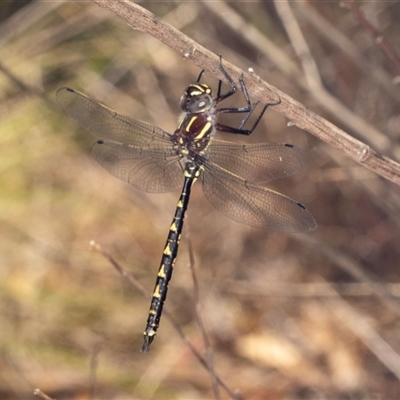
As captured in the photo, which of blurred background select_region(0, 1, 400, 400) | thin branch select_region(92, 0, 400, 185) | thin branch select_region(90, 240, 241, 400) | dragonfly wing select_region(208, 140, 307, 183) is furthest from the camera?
blurred background select_region(0, 1, 400, 400)

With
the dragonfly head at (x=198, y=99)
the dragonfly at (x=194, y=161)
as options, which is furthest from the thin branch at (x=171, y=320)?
the dragonfly head at (x=198, y=99)

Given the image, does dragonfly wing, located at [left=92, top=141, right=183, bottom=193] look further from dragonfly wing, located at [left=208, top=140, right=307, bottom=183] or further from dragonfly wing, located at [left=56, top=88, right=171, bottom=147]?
dragonfly wing, located at [left=208, top=140, right=307, bottom=183]

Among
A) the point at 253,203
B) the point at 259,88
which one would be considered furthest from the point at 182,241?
the point at 259,88

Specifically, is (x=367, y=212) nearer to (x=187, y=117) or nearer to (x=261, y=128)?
(x=261, y=128)

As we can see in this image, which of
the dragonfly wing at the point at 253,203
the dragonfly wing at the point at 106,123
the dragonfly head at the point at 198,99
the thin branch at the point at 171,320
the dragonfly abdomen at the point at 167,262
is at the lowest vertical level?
the thin branch at the point at 171,320

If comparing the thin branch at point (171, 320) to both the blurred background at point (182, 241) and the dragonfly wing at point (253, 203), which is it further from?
the blurred background at point (182, 241)

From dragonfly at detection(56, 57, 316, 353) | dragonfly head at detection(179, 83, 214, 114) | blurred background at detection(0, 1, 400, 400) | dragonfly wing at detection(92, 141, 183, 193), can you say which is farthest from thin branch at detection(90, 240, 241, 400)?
blurred background at detection(0, 1, 400, 400)

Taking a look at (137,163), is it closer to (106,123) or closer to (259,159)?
(106,123)
